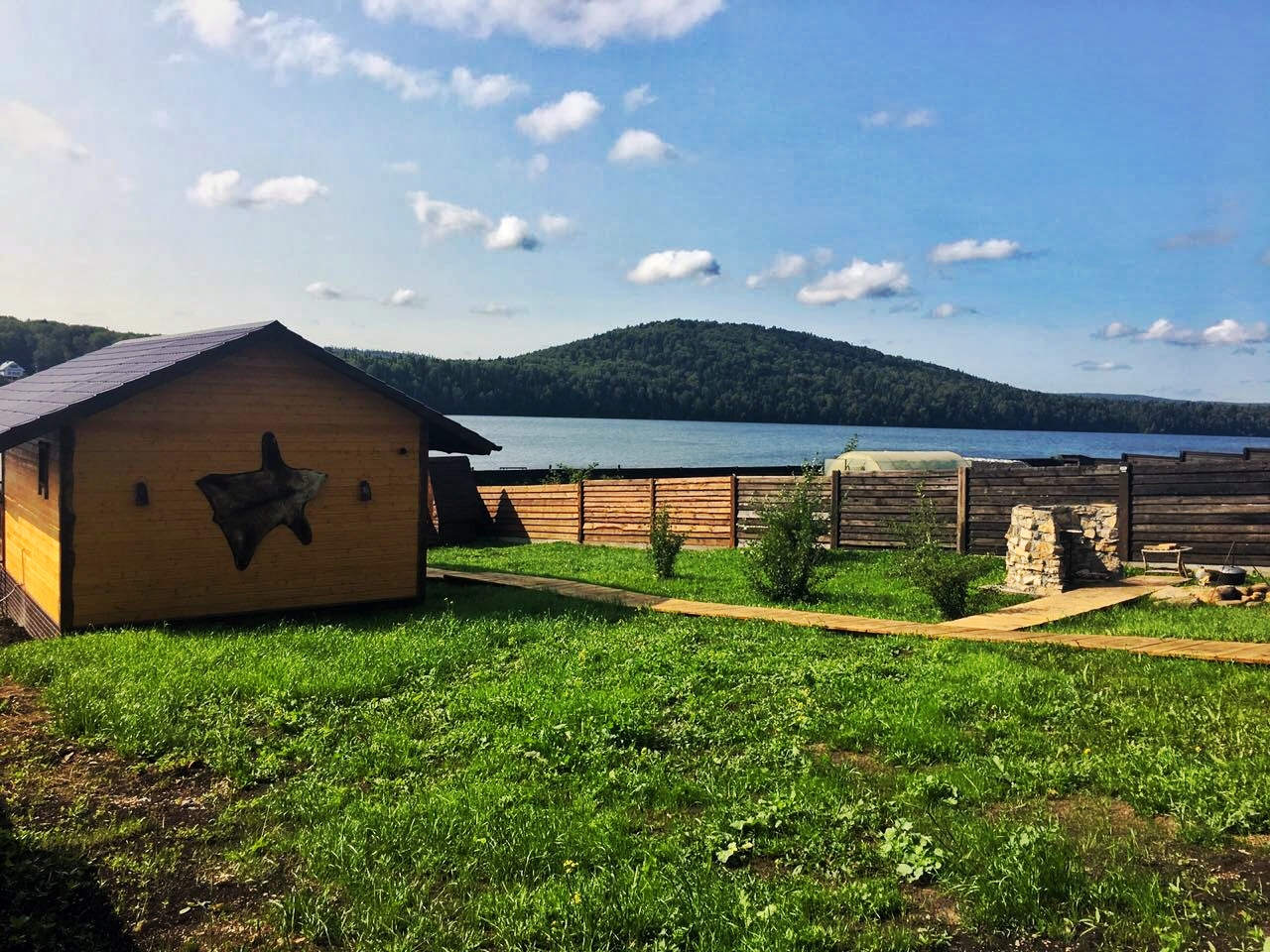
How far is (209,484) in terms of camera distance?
39.3 ft

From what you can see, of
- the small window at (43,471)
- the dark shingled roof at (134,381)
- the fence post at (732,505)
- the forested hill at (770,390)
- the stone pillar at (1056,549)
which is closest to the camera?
the dark shingled roof at (134,381)

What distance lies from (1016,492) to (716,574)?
21.6ft

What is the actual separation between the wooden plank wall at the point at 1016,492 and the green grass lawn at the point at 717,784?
8.87 metres

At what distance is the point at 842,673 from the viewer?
8.40m

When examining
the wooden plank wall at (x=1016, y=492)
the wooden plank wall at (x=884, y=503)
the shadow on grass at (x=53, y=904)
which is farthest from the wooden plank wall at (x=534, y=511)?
the shadow on grass at (x=53, y=904)

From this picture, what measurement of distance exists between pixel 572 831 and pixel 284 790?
7.45ft

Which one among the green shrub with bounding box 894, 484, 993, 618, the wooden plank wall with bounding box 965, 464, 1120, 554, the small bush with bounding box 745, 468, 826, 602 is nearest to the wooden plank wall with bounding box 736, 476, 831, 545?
the wooden plank wall with bounding box 965, 464, 1120, 554

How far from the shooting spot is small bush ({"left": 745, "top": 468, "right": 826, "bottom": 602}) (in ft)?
47.3

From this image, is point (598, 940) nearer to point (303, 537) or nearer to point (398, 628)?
point (398, 628)

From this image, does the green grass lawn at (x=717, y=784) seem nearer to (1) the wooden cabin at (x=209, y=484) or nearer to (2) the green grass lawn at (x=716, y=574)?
(1) the wooden cabin at (x=209, y=484)

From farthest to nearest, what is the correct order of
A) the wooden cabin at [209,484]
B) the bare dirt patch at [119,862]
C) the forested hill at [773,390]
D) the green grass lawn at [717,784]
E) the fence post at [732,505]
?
the forested hill at [773,390] → the fence post at [732,505] → the wooden cabin at [209,484] → the bare dirt patch at [119,862] → the green grass lawn at [717,784]

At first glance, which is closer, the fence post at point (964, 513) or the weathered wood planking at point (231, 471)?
the weathered wood planking at point (231, 471)

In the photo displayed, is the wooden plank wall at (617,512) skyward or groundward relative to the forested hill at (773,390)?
groundward

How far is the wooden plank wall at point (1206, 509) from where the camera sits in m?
14.9
